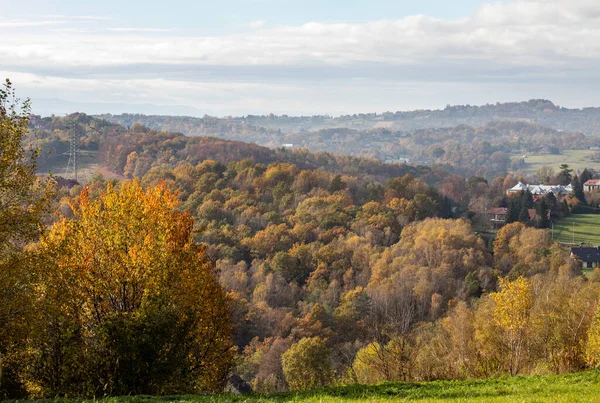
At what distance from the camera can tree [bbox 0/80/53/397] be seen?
14.9 meters

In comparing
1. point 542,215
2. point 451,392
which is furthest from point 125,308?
point 542,215

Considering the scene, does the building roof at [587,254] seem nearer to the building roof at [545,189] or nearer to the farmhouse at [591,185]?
the farmhouse at [591,185]

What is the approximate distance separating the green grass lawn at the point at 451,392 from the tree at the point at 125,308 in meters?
2.87

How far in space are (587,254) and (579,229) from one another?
1628 cm

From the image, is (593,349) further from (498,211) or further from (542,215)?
(498,211)

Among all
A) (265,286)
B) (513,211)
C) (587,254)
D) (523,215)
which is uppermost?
(513,211)

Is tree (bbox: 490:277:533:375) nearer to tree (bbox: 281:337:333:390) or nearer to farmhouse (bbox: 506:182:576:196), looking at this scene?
tree (bbox: 281:337:333:390)

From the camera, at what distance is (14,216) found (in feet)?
49.1

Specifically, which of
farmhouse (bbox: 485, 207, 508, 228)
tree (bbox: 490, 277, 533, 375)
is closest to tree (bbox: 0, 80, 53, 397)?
tree (bbox: 490, 277, 533, 375)

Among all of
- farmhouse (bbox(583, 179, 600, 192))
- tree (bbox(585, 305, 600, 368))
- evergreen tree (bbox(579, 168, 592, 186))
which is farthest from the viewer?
evergreen tree (bbox(579, 168, 592, 186))

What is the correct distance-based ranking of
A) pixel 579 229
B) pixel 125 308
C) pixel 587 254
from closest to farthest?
pixel 125 308 → pixel 587 254 → pixel 579 229

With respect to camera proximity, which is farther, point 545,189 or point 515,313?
point 545,189

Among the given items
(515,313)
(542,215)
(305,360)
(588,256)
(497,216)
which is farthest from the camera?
(497,216)

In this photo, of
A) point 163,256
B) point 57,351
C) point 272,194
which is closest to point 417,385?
point 163,256
